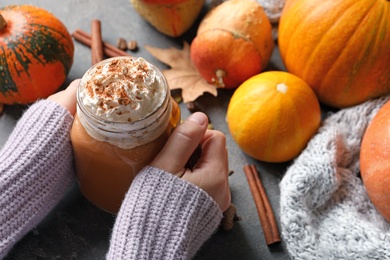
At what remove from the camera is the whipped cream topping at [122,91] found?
58 cm

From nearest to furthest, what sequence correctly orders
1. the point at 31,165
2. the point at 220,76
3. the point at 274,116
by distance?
the point at 31,165 → the point at 274,116 → the point at 220,76

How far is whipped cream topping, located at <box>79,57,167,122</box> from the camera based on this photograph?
0.58 meters

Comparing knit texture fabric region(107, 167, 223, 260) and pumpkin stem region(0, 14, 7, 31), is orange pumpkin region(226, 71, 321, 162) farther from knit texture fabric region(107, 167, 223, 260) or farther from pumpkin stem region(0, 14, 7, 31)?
pumpkin stem region(0, 14, 7, 31)

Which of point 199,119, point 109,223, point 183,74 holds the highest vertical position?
point 199,119

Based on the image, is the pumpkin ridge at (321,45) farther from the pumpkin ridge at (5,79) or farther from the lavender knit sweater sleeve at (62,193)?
the pumpkin ridge at (5,79)

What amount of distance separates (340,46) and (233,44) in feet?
0.63

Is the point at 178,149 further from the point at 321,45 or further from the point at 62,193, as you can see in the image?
the point at 321,45

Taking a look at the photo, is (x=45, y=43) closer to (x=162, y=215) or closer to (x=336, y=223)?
(x=162, y=215)

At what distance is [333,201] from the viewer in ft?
2.70

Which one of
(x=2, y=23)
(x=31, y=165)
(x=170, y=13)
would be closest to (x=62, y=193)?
(x=31, y=165)

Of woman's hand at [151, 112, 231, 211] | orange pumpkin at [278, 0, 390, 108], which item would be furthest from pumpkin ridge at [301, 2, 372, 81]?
woman's hand at [151, 112, 231, 211]

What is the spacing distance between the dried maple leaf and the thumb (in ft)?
0.93

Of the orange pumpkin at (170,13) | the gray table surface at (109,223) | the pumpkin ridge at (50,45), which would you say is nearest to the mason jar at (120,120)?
the gray table surface at (109,223)

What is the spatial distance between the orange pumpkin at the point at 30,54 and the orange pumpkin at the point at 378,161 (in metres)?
0.56
